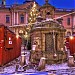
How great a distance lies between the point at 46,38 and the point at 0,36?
6010mm

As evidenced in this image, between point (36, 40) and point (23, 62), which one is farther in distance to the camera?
point (36, 40)

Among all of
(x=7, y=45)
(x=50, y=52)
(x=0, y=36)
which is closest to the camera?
(x=0, y=36)

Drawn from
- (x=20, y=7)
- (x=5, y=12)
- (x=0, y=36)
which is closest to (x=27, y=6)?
(x=20, y=7)

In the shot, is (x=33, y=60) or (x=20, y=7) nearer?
(x=33, y=60)

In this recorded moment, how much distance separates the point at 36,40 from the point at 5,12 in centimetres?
4115

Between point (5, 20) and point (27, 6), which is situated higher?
point (27, 6)

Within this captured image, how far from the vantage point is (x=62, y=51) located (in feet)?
66.7

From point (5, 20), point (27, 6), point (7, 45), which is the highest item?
point (27, 6)

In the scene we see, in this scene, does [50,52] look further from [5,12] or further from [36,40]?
[5,12]

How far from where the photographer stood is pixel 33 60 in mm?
20047

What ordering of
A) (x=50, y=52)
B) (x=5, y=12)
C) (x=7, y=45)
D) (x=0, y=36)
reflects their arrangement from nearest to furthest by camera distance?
1. (x=0, y=36)
2. (x=7, y=45)
3. (x=50, y=52)
4. (x=5, y=12)

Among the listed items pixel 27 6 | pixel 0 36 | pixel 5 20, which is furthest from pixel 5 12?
pixel 0 36

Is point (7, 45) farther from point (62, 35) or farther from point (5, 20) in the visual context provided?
point (5, 20)

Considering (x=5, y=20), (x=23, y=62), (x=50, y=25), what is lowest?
(x=23, y=62)
